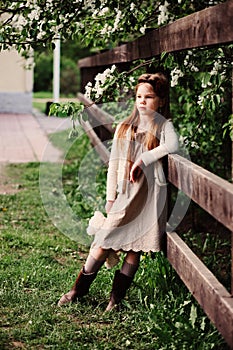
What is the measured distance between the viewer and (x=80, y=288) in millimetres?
4160

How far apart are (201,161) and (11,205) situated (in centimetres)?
181

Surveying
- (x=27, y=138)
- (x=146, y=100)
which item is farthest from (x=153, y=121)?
(x=27, y=138)

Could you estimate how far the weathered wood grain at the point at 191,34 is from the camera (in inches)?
115

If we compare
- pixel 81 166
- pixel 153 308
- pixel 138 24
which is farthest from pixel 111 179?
pixel 81 166

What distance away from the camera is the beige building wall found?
707 inches

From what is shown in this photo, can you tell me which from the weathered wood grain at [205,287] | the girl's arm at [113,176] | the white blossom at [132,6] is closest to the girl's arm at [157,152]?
the girl's arm at [113,176]

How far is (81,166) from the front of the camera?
9.01m

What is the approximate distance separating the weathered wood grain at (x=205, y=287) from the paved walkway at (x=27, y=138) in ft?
19.7

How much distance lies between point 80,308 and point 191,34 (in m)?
1.52

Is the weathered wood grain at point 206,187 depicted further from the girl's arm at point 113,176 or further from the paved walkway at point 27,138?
the paved walkway at point 27,138

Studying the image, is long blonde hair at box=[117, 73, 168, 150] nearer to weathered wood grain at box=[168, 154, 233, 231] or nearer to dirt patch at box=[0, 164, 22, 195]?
weathered wood grain at box=[168, 154, 233, 231]

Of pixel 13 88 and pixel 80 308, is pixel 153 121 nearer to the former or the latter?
pixel 80 308

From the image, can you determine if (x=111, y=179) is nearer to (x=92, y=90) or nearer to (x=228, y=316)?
(x=92, y=90)

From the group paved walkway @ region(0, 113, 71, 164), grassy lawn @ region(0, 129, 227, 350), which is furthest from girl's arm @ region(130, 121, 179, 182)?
paved walkway @ region(0, 113, 71, 164)
